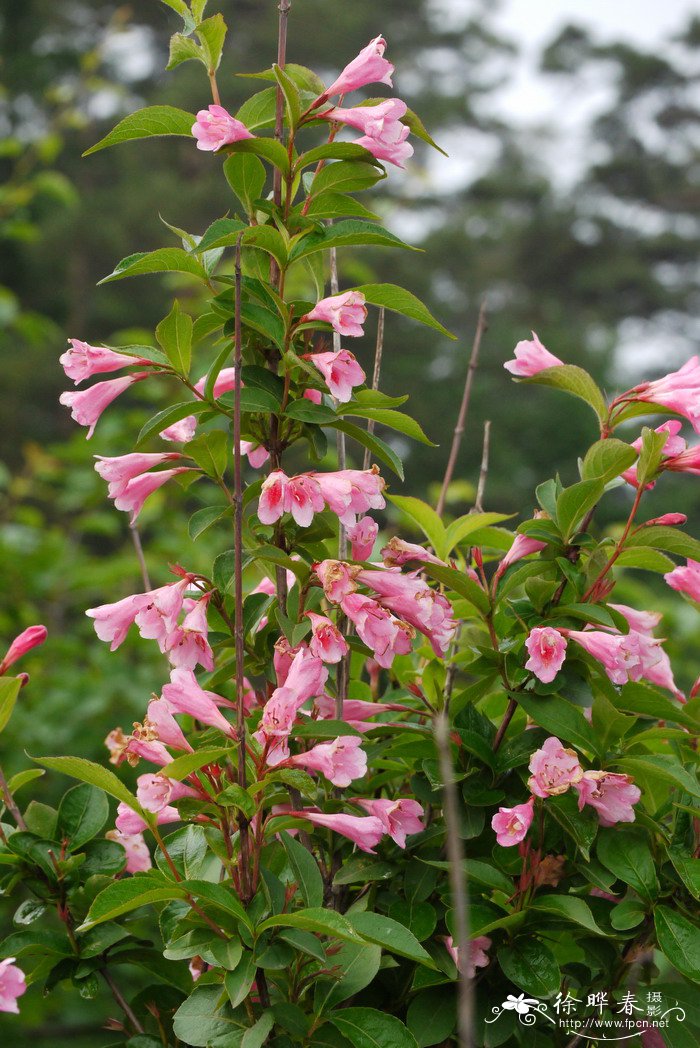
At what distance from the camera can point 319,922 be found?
3.31ft

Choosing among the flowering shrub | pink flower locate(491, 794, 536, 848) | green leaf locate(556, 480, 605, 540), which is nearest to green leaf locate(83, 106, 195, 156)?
the flowering shrub

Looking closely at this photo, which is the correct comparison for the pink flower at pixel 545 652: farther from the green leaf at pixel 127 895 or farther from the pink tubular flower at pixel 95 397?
the pink tubular flower at pixel 95 397

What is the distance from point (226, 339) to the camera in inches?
49.1

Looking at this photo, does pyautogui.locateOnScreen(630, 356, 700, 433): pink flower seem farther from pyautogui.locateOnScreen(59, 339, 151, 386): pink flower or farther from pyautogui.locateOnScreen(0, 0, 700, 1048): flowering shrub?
pyautogui.locateOnScreen(59, 339, 151, 386): pink flower

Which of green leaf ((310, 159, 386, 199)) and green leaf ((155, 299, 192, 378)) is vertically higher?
green leaf ((310, 159, 386, 199))

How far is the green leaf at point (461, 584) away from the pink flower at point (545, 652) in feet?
0.30

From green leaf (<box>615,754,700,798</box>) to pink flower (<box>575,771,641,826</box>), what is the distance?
2 centimetres

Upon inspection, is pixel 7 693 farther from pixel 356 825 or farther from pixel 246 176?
pixel 246 176

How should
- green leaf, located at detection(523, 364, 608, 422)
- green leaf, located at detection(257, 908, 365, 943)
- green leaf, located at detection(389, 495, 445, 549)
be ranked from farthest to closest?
green leaf, located at detection(389, 495, 445, 549)
green leaf, located at detection(523, 364, 608, 422)
green leaf, located at detection(257, 908, 365, 943)

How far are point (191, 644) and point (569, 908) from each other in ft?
1.47

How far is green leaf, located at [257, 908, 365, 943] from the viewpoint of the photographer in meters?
1.01

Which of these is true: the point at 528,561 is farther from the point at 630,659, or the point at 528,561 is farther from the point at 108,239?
the point at 108,239

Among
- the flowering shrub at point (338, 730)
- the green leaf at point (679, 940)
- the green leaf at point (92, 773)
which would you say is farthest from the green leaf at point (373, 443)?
the green leaf at point (679, 940)

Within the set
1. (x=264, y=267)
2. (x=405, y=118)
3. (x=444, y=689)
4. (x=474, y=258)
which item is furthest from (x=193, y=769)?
(x=474, y=258)
